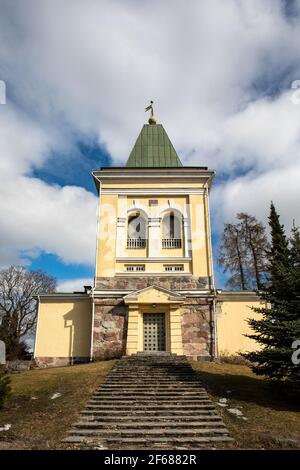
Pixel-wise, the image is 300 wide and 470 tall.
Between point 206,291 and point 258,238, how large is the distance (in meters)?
14.3

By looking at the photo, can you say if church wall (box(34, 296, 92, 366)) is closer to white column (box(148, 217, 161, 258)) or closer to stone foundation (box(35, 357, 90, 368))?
stone foundation (box(35, 357, 90, 368))

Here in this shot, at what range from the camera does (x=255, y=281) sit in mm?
32125

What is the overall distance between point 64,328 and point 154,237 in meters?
7.72

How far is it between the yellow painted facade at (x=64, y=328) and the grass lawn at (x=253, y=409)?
708 centimetres

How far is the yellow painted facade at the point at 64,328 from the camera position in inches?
793

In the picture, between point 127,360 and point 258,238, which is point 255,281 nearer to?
point 258,238

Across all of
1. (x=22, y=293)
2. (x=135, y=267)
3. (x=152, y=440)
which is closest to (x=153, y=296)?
(x=135, y=267)

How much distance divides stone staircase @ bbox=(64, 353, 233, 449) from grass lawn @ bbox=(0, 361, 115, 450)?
443 millimetres

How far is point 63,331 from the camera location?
20531 millimetres

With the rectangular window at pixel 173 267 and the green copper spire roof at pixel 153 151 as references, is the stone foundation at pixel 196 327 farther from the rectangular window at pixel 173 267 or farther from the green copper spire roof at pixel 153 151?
the green copper spire roof at pixel 153 151

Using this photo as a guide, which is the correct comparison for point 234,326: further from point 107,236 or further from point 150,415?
point 150,415

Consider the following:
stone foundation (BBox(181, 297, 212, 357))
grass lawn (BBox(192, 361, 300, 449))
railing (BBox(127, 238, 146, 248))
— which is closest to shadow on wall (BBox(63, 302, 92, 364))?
railing (BBox(127, 238, 146, 248))

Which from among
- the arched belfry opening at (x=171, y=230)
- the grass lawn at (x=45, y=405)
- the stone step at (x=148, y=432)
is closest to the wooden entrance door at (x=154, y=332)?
the grass lawn at (x=45, y=405)
